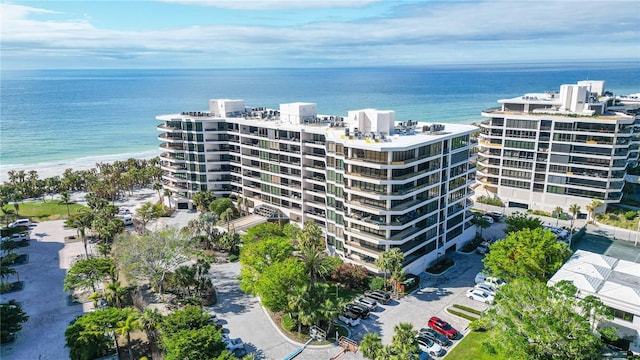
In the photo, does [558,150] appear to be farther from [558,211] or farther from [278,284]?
[278,284]

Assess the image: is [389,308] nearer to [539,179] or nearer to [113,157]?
[539,179]

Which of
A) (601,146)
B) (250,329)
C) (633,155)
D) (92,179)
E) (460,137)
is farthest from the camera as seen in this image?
(92,179)

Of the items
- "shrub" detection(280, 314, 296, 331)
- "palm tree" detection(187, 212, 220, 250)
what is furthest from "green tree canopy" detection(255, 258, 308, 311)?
"palm tree" detection(187, 212, 220, 250)

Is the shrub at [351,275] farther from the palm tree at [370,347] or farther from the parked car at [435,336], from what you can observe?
the palm tree at [370,347]

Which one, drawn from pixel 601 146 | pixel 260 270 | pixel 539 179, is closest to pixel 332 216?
pixel 260 270

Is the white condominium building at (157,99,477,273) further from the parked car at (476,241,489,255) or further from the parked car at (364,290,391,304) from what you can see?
the parked car at (364,290,391,304)

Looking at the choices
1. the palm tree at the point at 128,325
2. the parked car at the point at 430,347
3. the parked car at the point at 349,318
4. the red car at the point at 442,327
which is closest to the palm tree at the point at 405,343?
the parked car at the point at 430,347
